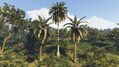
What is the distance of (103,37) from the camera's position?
5177 inches

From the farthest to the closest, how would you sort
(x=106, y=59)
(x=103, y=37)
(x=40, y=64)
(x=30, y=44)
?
(x=103, y=37) → (x=30, y=44) → (x=40, y=64) → (x=106, y=59)

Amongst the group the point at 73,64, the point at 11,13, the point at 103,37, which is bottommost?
the point at 73,64

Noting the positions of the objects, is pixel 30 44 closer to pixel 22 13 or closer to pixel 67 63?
pixel 22 13

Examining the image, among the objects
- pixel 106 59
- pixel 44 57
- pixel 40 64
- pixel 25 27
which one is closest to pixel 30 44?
pixel 25 27

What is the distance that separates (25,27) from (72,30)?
169ft

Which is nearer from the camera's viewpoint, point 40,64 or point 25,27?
point 40,64

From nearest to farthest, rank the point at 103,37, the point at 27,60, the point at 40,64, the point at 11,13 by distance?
the point at 40,64
the point at 27,60
the point at 11,13
the point at 103,37

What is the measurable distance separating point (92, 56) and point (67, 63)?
9268mm

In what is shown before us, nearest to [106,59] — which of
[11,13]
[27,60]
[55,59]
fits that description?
[55,59]

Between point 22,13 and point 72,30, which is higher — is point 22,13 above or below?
above

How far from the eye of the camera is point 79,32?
251 feet

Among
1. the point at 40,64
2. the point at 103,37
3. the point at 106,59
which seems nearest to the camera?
the point at 106,59

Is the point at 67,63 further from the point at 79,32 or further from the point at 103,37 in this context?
the point at 103,37

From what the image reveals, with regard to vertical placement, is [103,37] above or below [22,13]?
below
